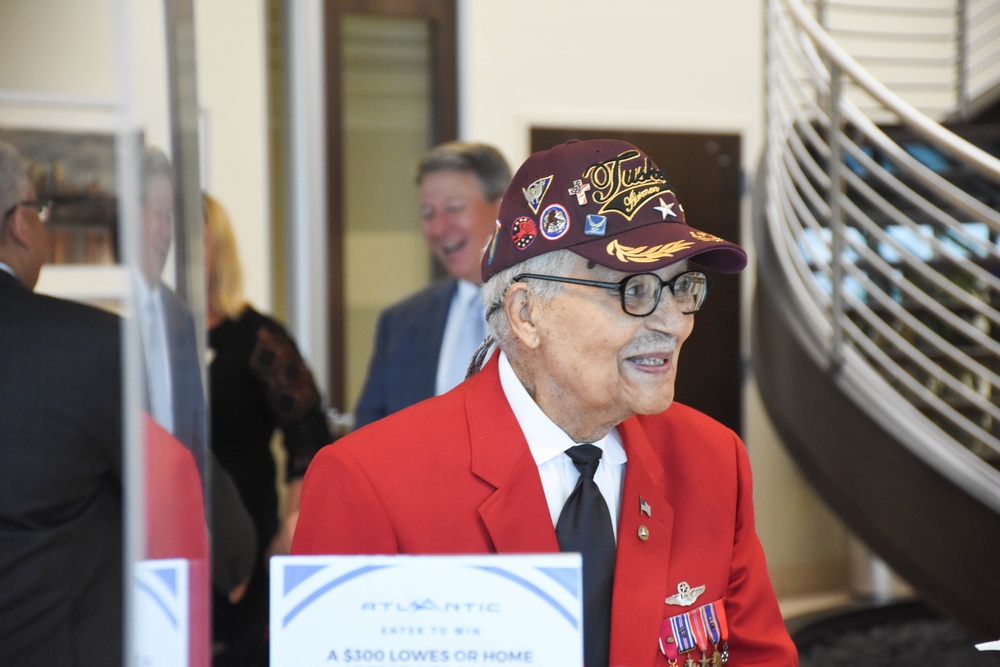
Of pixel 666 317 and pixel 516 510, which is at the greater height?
pixel 666 317

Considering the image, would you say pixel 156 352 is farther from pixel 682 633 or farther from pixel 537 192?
pixel 682 633

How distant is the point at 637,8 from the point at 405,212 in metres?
1.49

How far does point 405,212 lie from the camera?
15.4 feet

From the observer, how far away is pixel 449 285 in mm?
2684

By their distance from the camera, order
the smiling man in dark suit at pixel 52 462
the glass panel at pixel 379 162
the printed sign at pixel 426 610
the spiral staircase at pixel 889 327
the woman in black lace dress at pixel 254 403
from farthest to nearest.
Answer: the glass panel at pixel 379 162 < the spiral staircase at pixel 889 327 < the woman in black lace dress at pixel 254 403 < the smiling man in dark suit at pixel 52 462 < the printed sign at pixel 426 610

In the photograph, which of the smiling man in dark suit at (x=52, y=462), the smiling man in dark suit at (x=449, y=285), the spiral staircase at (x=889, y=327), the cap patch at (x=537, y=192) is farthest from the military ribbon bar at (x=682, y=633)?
the spiral staircase at (x=889, y=327)

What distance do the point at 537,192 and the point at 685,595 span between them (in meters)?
0.56

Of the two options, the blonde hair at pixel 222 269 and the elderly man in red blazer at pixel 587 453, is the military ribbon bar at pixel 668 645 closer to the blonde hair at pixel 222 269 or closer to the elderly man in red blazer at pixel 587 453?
the elderly man in red blazer at pixel 587 453

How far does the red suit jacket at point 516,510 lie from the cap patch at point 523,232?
202 mm

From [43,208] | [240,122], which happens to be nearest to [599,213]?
[43,208]

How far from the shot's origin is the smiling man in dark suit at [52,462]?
1093 millimetres

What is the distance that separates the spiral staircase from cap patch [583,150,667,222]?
1.62 m

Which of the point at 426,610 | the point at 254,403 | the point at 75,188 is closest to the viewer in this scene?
the point at 426,610

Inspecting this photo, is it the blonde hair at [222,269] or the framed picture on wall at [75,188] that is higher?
the framed picture on wall at [75,188]
